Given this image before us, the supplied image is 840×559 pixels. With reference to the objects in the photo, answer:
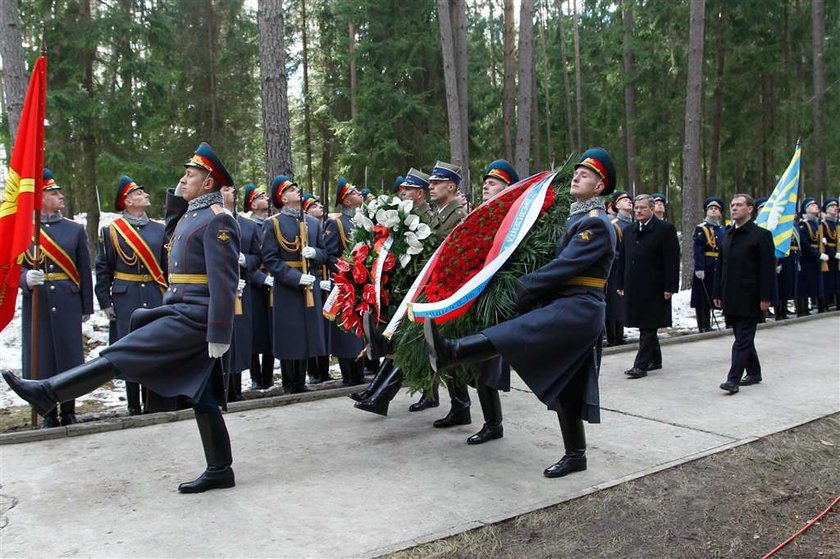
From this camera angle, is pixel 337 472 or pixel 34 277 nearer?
pixel 337 472

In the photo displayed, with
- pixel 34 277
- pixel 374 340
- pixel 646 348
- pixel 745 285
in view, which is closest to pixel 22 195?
pixel 34 277

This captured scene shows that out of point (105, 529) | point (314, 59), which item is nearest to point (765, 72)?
point (314, 59)

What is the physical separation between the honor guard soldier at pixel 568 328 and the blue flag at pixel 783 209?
28.3 ft

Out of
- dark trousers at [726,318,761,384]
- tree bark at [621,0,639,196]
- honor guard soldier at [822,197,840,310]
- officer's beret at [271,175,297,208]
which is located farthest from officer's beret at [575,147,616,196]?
tree bark at [621,0,639,196]

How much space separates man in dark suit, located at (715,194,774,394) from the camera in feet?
24.9

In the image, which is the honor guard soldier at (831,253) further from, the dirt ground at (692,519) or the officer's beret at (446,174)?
the officer's beret at (446,174)

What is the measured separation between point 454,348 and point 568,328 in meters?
0.79

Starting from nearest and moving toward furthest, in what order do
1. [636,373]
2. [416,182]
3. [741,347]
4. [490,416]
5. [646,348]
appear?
[490,416], [416,182], [741,347], [636,373], [646,348]

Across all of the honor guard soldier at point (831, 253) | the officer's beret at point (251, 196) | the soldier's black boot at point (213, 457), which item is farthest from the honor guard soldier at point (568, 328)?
the honor guard soldier at point (831, 253)

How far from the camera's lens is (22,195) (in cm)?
568

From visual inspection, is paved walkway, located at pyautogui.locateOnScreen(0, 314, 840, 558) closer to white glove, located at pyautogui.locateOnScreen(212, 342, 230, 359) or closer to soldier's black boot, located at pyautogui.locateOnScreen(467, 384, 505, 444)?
soldier's black boot, located at pyautogui.locateOnScreen(467, 384, 505, 444)

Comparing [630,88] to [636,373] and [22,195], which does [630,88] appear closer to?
[636,373]

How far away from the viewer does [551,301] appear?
497cm

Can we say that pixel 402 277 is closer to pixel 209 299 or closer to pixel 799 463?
pixel 209 299
